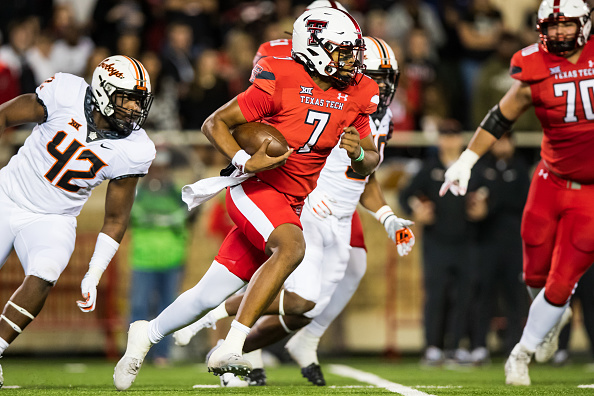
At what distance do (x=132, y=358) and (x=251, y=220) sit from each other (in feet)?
3.48

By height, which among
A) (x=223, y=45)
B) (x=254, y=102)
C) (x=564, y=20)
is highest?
(x=564, y=20)

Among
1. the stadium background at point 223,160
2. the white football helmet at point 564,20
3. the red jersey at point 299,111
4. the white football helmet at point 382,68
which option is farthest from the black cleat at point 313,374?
the stadium background at point 223,160

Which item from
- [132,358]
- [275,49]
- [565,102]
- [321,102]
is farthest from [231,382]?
[565,102]

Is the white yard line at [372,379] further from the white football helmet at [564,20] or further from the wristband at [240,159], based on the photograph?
the white football helmet at [564,20]

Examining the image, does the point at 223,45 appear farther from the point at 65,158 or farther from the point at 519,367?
the point at 519,367

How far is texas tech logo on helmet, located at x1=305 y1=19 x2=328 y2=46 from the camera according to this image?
519 centimetres

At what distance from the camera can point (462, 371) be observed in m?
8.05

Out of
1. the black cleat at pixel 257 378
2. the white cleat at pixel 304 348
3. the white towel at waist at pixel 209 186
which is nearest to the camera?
the white towel at waist at pixel 209 186

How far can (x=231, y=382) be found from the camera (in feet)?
19.8

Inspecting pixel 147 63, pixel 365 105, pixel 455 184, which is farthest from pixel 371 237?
pixel 365 105

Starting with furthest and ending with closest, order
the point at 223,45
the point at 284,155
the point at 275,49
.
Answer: the point at 223,45
the point at 275,49
the point at 284,155

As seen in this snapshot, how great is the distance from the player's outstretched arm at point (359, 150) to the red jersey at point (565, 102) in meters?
1.26

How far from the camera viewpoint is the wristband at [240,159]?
4926 mm

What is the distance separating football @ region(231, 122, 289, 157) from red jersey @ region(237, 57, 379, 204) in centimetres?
5
